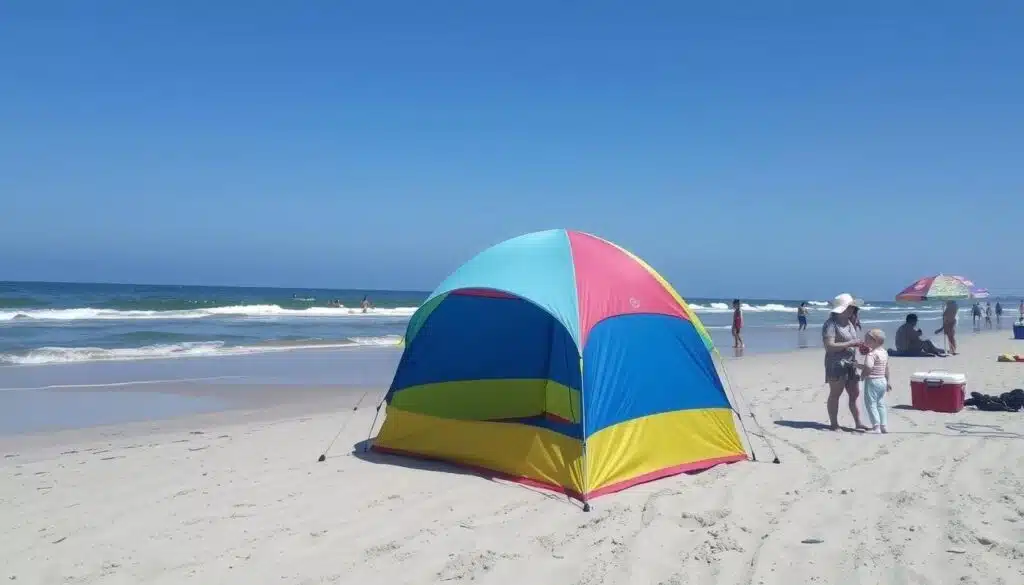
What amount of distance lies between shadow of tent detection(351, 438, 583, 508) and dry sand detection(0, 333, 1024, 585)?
0.05 metres

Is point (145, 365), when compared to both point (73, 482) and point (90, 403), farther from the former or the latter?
point (73, 482)

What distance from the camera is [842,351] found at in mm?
8039

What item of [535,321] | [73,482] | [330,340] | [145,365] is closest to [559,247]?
[535,321]

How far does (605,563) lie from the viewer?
176 inches

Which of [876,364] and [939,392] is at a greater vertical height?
[876,364]

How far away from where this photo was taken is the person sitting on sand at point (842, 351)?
7.98 meters

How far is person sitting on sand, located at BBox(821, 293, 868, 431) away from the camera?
26.2ft

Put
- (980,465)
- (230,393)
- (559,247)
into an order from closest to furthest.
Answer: (980,465) < (559,247) < (230,393)

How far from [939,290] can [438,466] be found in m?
14.0

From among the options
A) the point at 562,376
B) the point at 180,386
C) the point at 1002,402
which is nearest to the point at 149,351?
the point at 180,386

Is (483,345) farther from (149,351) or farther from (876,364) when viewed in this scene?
(149,351)

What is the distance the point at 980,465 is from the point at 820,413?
315 cm

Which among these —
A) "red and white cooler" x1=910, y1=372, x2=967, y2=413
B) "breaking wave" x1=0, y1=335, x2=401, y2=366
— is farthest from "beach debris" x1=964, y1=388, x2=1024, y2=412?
"breaking wave" x1=0, y1=335, x2=401, y2=366

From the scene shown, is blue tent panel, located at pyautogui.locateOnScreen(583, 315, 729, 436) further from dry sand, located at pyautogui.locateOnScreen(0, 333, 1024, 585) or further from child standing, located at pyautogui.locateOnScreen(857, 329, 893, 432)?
child standing, located at pyautogui.locateOnScreen(857, 329, 893, 432)
